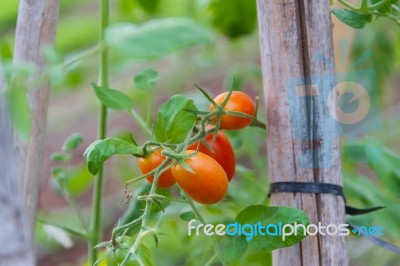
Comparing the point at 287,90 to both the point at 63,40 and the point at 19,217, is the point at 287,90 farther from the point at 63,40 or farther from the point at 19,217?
the point at 63,40

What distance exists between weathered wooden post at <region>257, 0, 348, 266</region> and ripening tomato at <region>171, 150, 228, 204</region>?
0.38ft

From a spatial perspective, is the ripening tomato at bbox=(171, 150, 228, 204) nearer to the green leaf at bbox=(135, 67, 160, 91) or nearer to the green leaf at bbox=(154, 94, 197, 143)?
the green leaf at bbox=(154, 94, 197, 143)

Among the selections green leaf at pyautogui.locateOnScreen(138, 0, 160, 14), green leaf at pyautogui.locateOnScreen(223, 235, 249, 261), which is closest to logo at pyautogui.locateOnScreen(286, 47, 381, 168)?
green leaf at pyautogui.locateOnScreen(223, 235, 249, 261)

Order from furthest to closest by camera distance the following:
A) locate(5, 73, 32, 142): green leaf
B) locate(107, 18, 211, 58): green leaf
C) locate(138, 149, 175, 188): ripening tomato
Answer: locate(107, 18, 211, 58): green leaf, locate(138, 149, 175, 188): ripening tomato, locate(5, 73, 32, 142): green leaf

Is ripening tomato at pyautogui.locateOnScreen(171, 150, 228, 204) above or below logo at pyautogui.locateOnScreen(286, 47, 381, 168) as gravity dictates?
below

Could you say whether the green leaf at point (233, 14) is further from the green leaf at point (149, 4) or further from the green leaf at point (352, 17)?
the green leaf at point (352, 17)

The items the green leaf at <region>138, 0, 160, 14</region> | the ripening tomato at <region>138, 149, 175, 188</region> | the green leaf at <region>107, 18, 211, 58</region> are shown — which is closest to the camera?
the ripening tomato at <region>138, 149, 175, 188</region>

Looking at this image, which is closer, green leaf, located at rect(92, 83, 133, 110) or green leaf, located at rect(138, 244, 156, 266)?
green leaf, located at rect(138, 244, 156, 266)

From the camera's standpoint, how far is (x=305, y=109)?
78 centimetres

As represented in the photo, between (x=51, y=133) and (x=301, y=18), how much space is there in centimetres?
261

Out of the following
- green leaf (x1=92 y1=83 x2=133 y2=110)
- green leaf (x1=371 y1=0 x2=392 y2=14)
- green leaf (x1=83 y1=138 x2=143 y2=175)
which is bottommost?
green leaf (x1=83 y1=138 x2=143 y2=175)

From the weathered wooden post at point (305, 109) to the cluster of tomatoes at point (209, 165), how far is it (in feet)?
0.15

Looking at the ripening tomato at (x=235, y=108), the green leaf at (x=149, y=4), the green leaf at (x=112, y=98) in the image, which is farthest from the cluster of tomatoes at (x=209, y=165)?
the green leaf at (x=149, y=4)

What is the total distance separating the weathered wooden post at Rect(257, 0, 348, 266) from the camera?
0.77 meters
